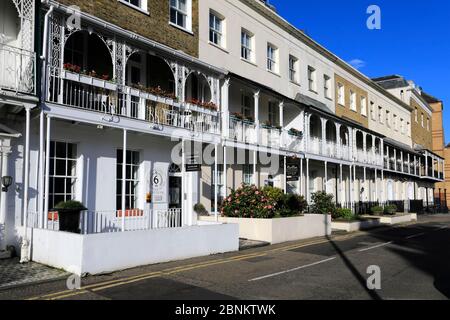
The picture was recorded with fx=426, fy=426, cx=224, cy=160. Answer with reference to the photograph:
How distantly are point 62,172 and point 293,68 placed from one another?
16411 mm

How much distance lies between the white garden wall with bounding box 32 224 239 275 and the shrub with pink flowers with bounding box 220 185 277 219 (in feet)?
11.2

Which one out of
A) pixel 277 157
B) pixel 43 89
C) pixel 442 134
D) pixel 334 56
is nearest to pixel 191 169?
pixel 43 89

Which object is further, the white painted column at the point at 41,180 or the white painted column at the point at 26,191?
the white painted column at the point at 41,180

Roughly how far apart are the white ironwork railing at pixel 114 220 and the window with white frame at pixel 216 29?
7.97m

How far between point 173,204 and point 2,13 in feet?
26.1

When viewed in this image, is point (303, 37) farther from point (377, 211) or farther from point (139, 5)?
point (139, 5)

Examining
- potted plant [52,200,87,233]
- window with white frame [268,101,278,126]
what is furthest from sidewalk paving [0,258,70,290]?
window with white frame [268,101,278,126]

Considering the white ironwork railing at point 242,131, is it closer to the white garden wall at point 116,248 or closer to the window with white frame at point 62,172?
the white garden wall at point 116,248

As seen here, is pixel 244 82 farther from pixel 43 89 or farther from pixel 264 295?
pixel 264 295

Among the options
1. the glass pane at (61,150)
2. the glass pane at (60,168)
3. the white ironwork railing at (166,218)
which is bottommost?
the white ironwork railing at (166,218)

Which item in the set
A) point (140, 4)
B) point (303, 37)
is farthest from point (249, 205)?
point (303, 37)

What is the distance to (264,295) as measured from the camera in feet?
23.8

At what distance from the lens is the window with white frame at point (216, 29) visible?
59.8 ft

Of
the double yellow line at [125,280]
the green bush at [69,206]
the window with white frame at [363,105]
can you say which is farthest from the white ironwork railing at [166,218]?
the window with white frame at [363,105]
